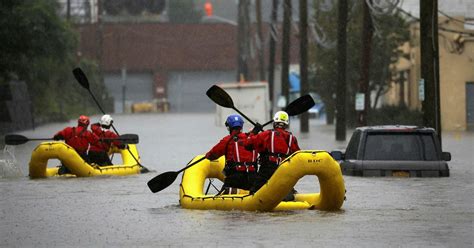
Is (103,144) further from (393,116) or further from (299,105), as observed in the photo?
(393,116)

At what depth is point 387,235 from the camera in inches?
627

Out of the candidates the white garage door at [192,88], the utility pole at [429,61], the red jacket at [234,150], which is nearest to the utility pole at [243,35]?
the white garage door at [192,88]

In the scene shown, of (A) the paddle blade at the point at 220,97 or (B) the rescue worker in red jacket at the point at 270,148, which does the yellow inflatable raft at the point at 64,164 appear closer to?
(A) the paddle blade at the point at 220,97

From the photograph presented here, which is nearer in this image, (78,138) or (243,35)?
(78,138)

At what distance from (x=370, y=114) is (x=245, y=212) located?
142 feet

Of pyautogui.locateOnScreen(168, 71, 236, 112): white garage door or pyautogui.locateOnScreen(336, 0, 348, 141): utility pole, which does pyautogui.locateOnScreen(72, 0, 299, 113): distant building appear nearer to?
pyautogui.locateOnScreen(168, 71, 236, 112): white garage door

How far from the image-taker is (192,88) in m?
121

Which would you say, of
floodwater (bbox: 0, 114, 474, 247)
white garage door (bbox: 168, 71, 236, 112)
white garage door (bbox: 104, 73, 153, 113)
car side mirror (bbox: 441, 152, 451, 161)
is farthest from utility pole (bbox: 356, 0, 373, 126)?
white garage door (bbox: 104, 73, 153, 113)

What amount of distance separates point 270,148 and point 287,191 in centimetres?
91

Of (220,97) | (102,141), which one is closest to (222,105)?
(220,97)

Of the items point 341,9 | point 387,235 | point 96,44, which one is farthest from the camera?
point 96,44

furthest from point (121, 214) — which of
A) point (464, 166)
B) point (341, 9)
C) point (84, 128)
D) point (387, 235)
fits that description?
point (341, 9)

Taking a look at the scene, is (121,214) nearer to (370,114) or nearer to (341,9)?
(341,9)

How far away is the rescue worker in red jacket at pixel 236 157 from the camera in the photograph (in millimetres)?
19406
